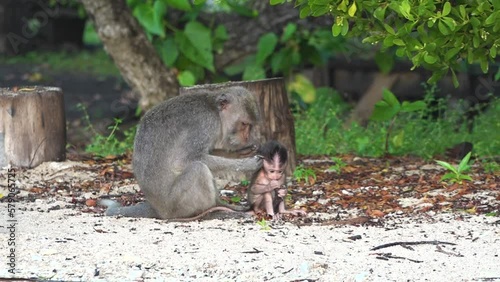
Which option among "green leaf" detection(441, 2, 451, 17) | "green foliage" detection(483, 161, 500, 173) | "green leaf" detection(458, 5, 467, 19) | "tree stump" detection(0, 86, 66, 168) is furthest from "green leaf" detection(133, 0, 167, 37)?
"green leaf" detection(441, 2, 451, 17)

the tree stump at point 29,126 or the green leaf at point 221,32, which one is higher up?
the green leaf at point 221,32

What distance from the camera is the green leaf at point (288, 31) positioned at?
1295 centimetres

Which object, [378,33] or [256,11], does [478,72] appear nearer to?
[256,11]

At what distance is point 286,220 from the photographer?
6.91 metres

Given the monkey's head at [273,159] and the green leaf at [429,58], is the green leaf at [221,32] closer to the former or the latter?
the monkey's head at [273,159]

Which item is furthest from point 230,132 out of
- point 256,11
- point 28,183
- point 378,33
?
point 256,11

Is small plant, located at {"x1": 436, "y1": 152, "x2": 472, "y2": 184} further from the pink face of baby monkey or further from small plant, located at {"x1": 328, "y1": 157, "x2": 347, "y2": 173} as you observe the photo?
the pink face of baby monkey

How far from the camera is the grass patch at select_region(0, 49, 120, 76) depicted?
19203 millimetres

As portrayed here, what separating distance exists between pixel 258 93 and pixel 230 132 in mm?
1281

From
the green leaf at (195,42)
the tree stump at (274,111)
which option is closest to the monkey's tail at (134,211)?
the tree stump at (274,111)

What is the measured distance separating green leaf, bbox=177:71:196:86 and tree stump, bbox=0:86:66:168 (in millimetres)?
3309

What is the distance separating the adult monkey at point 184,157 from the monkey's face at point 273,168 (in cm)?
11

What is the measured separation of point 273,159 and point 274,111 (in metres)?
1.74

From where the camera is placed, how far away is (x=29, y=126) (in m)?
8.88
